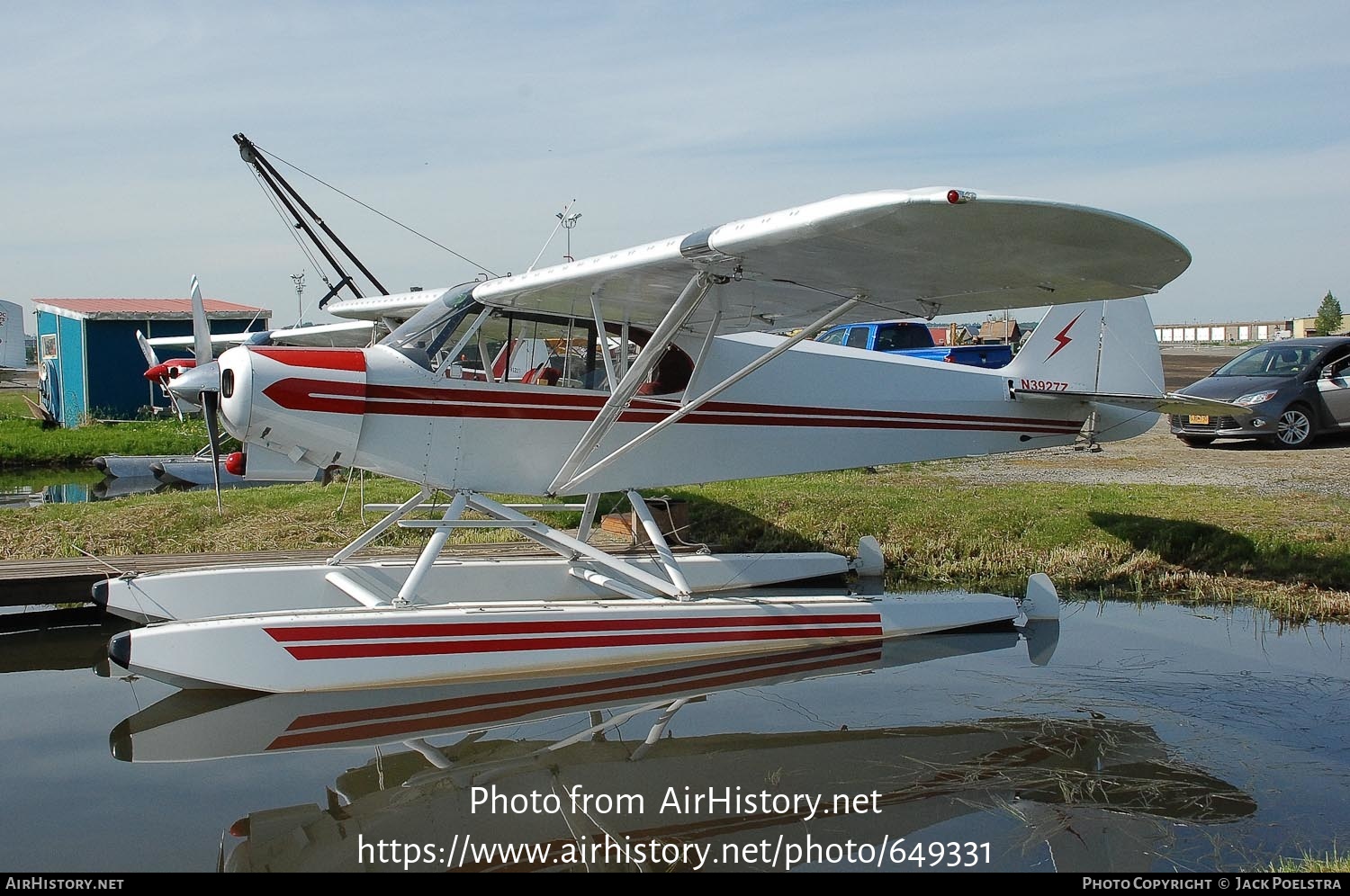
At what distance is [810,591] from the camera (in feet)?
29.7

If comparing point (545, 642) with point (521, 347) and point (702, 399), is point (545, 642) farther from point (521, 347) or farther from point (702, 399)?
Result: point (521, 347)

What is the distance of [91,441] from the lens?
64.9 feet

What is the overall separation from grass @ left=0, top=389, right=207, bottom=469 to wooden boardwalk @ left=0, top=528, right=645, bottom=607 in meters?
11.8

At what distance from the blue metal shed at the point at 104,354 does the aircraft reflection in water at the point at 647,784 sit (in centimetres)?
1891

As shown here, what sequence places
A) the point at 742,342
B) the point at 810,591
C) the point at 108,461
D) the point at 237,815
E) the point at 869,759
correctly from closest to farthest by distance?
1. the point at 237,815
2. the point at 869,759
3. the point at 742,342
4. the point at 810,591
5. the point at 108,461

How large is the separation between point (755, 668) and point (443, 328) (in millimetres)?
3060

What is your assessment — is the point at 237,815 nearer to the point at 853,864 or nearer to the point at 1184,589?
the point at 853,864

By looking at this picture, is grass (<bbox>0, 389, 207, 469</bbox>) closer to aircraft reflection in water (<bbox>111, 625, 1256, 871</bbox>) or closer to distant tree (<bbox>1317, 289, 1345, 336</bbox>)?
aircraft reflection in water (<bbox>111, 625, 1256, 871</bbox>)

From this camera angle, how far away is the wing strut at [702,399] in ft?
21.6

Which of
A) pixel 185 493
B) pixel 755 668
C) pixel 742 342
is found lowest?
pixel 755 668

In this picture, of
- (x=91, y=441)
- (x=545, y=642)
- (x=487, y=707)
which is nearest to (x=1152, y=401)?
(x=545, y=642)

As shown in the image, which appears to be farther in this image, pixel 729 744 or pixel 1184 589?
pixel 1184 589

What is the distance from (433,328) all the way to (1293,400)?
12303 mm

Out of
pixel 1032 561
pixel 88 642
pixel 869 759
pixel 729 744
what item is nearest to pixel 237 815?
pixel 729 744
